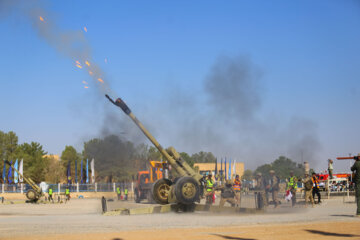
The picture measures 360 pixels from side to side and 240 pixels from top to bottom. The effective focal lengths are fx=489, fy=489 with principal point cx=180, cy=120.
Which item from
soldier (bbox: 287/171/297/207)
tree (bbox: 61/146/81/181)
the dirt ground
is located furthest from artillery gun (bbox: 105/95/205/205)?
tree (bbox: 61/146/81/181)

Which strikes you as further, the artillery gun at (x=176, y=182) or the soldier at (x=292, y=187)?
the soldier at (x=292, y=187)

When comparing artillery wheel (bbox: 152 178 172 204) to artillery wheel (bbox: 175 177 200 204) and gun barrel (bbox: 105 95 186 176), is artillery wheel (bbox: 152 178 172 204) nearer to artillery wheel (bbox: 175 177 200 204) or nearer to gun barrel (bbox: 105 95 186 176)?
gun barrel (bbox: 105 95 186 176)

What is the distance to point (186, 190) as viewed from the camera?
18109 mm

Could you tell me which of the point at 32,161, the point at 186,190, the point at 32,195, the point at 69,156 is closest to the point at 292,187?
the point at 186,190

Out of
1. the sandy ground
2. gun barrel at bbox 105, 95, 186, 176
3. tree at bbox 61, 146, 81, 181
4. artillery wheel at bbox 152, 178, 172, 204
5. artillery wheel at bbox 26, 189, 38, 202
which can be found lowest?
the sandy ground

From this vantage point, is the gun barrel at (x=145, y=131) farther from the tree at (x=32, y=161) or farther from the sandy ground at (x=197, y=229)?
the tree at (x=32, y=161)

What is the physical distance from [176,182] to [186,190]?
0.53m

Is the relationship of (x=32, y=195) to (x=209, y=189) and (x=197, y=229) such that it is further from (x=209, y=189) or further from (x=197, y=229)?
(x=197, y=229)

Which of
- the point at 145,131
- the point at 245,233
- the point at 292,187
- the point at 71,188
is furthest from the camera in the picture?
the point at 71,188

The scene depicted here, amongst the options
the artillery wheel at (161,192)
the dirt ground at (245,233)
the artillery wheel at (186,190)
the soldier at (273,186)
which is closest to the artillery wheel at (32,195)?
the artillery wheel at (161,192)

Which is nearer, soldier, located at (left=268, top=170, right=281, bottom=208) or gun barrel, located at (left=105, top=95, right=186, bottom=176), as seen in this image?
gun barrel, located at (left=105, top=95, right=186, bottom=176)

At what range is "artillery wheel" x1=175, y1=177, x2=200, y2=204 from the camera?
1803 centimetres

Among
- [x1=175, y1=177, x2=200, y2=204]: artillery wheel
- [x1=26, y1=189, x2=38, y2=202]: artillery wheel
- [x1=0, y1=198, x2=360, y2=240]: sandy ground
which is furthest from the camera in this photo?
[x1=26, y1=189, x2=38, y2=202]: artillery wheel

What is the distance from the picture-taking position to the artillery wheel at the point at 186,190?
1803 centimetres
